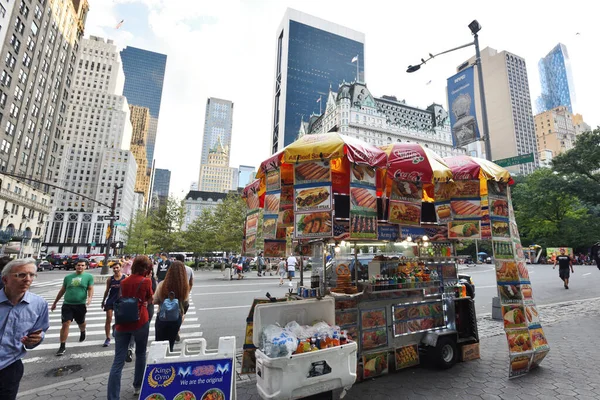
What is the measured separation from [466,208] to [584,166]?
792 inches

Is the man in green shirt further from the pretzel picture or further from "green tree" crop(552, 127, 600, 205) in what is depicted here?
"green tree" crop(552, 127, 600, 205)

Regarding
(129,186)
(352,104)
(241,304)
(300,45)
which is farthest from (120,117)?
(241,304)

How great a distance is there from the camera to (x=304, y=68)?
114688 mm

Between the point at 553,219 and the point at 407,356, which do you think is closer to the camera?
the point at 407,356

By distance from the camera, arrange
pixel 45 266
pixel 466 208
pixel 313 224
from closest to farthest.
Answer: pixel 313 224, pixel 466 208, pixel 45 266

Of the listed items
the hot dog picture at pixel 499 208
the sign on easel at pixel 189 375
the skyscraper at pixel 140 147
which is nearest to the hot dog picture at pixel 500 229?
the hot dog picture at pixel 499 208

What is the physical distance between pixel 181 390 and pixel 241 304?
978 centimetres

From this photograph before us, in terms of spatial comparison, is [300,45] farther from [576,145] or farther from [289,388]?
[289,388]

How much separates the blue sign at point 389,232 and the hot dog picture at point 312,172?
213 cm

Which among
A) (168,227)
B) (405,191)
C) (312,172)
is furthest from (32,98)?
(405,191)

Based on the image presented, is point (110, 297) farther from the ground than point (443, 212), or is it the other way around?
point (443, 212)

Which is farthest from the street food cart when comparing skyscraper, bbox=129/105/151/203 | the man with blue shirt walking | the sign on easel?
skyscraper, bbox=129/105/151/203

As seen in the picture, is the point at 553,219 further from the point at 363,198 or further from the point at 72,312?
the point at 72,312

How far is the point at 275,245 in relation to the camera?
21.9 ft
